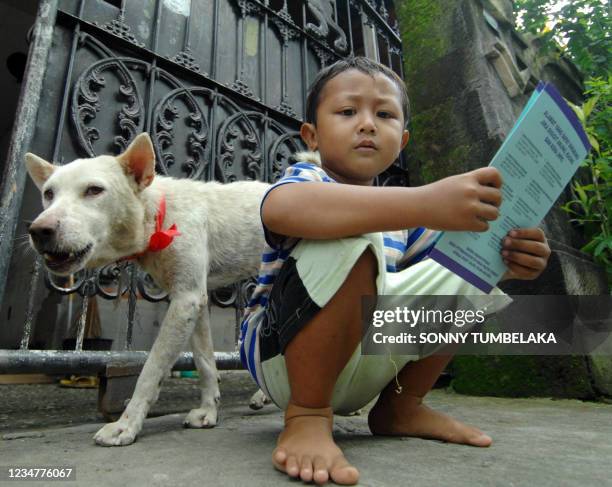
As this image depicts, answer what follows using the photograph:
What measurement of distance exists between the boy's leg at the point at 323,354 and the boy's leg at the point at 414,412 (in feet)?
1.16

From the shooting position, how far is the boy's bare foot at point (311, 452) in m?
0.89

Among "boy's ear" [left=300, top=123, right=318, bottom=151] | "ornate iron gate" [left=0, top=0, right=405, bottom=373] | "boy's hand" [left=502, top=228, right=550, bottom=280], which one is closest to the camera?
"boy's hand" [left=502, top=228, right=550, bottom=280]

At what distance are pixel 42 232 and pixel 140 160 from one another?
525 millimetres

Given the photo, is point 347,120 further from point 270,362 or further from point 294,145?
point 294,145

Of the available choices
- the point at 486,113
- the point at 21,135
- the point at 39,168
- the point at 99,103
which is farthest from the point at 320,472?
the point at 486,113

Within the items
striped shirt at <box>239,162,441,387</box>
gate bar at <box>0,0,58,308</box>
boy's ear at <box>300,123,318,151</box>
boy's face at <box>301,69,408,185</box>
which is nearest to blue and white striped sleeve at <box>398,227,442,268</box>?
striped shirt at <box>239,162,441,387</box>

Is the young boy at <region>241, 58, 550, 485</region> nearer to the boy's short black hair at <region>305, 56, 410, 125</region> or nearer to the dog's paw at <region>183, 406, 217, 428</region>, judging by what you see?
the boy's short black hair at <region>305, 56, 410, 125</region>

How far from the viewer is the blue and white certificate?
93cm

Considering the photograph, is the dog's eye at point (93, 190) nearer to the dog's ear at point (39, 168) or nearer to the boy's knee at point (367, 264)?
the dog's ear at point (39, 168)

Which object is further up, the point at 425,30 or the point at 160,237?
the point at 425,30

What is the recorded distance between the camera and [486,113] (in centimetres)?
295

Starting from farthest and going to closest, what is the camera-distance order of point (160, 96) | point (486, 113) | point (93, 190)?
point (486, 113), point (160, 96), point (93, 190)

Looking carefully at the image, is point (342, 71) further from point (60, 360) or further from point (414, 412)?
point (60, 360)

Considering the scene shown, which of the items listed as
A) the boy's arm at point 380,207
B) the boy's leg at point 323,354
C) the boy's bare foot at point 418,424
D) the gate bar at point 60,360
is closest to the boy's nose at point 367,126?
the boy's arm at point 380,207
